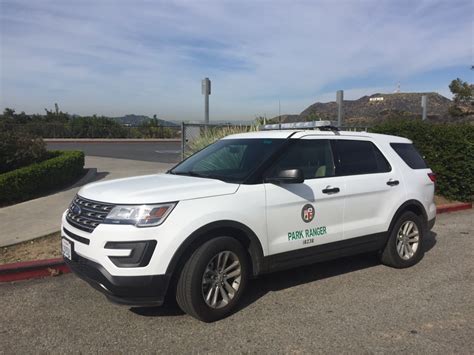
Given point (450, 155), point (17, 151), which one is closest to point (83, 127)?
point (17, 151)

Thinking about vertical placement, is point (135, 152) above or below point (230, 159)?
below

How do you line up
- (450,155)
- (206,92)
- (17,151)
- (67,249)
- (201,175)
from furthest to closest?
(206,92), (450,155), (17,151), (201,175), (67,249)

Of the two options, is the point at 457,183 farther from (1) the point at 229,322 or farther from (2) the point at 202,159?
(1) the point at 229,322

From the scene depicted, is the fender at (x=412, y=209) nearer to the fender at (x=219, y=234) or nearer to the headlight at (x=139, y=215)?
the fender at (x=219, y=234)

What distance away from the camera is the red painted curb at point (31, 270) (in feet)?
16.8

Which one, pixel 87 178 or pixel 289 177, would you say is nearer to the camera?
pixel 289 177

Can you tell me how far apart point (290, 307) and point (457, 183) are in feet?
25.0

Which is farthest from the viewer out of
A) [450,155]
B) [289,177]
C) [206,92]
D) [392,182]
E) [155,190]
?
[206,92]

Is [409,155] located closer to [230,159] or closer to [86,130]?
[230,159]

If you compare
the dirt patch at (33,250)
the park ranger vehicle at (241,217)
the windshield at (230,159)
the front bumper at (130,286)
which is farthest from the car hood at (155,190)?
the dirt patch at (33,250)

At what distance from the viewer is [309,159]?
16.0 ft

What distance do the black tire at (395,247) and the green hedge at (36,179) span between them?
6.72 metres

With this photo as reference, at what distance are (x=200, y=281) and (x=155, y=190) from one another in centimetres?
88

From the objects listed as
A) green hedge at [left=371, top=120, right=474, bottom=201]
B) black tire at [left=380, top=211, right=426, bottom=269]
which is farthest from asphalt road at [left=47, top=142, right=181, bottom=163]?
black tire at [left=380, top=211, right=426, bottom=269]
